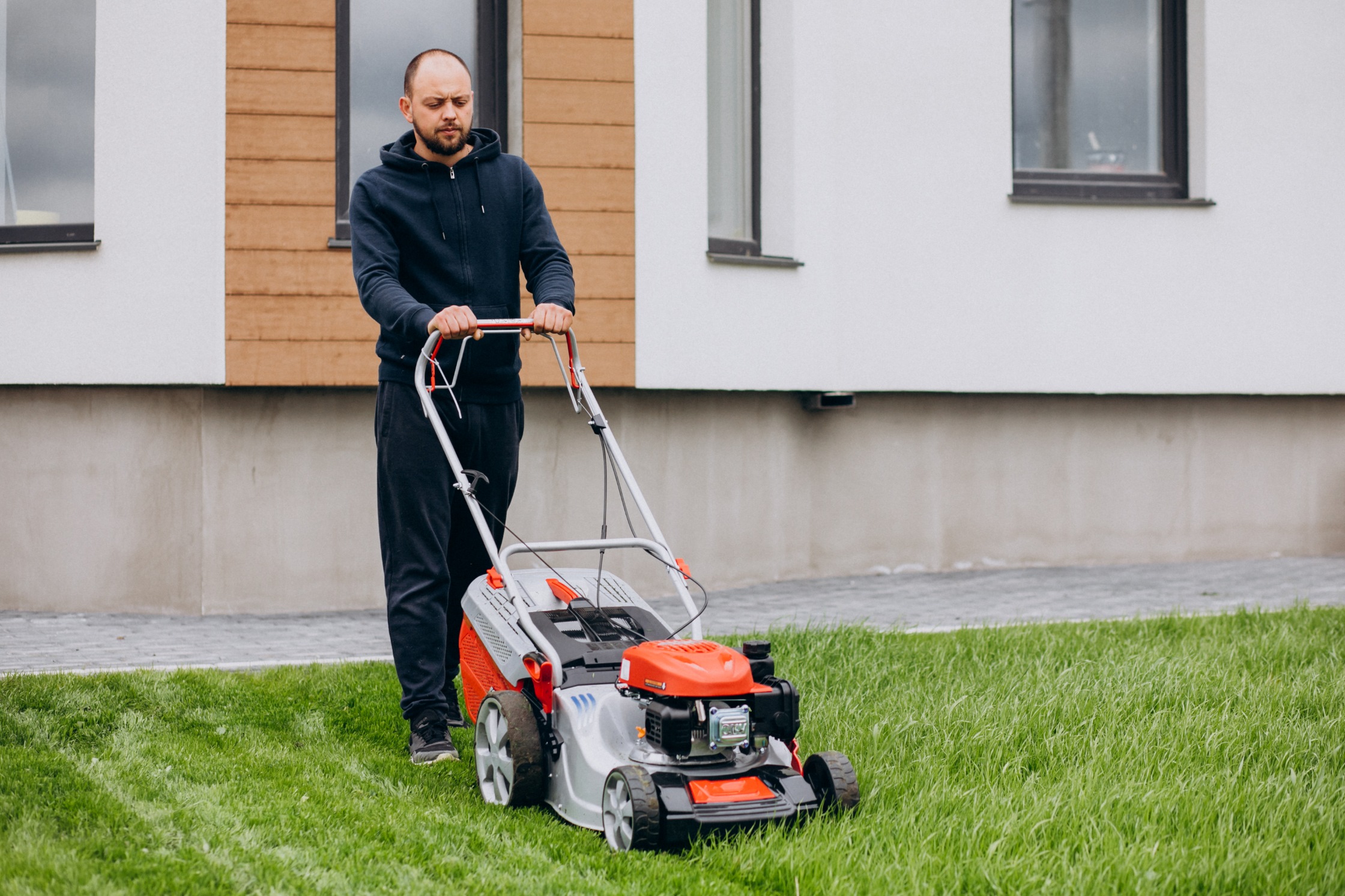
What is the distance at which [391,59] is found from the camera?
743 cm

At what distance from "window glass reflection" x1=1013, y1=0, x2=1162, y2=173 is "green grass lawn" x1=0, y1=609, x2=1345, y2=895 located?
14.8ft

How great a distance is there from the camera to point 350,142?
7289 millimetres

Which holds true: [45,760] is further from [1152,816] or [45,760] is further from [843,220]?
[843,220]

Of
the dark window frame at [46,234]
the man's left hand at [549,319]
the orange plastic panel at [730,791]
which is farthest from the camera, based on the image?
the dark window frame at [46,234]

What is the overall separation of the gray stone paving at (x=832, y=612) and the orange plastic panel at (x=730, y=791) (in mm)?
2671

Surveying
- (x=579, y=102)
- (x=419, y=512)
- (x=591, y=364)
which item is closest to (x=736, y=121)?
(x=579, y=102)

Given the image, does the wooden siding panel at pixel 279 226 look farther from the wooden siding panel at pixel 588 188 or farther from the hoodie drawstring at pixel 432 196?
the hoodie drawstring at pixel 432 196

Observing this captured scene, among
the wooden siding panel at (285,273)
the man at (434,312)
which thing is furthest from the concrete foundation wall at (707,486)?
the man at (434,312)

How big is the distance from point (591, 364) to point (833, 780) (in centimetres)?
426

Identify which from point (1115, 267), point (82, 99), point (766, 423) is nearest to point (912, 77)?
point (1115, 267)

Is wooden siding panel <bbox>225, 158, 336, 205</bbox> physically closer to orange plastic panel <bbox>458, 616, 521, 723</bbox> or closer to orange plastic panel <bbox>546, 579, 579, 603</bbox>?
orange plastic panel <bbox>458, 616, 521, 723</bbox>

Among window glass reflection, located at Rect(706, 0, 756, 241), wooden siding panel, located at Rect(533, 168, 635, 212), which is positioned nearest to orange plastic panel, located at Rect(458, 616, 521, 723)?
wooden siding panel, located at Rect(533, 168, 635, 212)

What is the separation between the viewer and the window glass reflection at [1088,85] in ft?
29.2

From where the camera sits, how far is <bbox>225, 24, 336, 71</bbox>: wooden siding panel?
6836 millimetres
